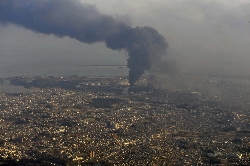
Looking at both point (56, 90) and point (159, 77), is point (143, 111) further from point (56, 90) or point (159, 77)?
point (159, 77)

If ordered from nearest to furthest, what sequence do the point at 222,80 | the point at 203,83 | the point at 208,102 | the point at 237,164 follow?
the point at 237,164
the point at 208,102
the point at 203,83
the point at 222,80

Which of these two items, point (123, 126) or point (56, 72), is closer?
point (123, 126)

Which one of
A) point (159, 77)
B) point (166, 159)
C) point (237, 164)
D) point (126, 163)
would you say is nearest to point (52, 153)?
point (126, 163)

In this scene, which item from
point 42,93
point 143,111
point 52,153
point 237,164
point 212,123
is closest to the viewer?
point 237,164

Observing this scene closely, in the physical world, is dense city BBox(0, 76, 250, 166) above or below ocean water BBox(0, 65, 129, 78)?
below

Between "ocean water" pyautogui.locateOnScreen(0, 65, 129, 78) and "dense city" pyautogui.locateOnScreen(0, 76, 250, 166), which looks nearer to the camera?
"dense city" pyautogui.locateOnScreen(0, 76, 250, 166)

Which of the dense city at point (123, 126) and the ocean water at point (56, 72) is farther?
the ocean water at point (56, 72)

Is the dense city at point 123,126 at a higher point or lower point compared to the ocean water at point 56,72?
lower

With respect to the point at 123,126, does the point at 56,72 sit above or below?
above
